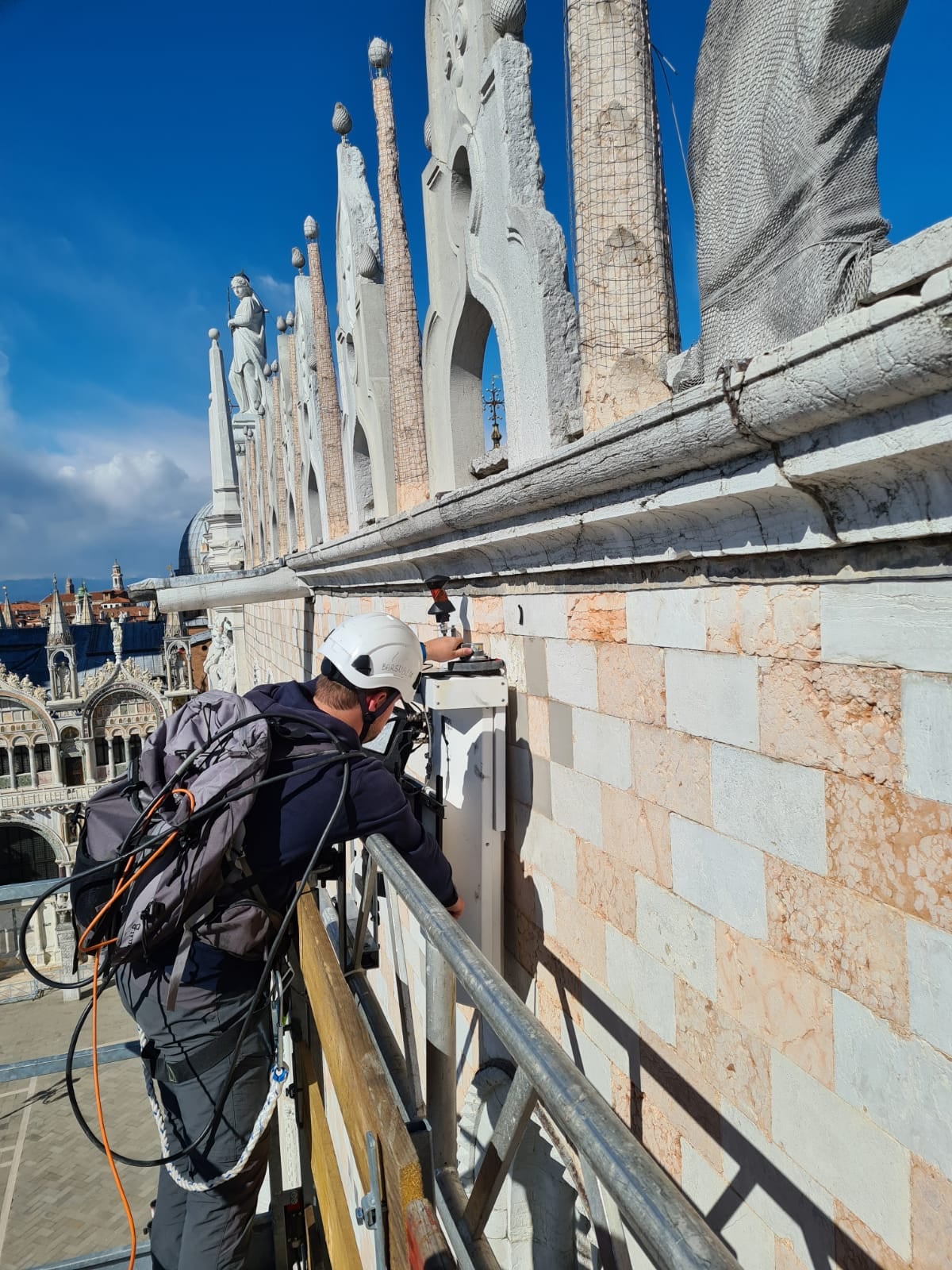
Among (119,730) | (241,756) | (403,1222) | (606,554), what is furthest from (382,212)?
(119,730)

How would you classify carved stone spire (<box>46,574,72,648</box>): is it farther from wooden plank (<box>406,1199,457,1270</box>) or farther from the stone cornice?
wooden plank (<box>406,1199,457,1270</box>)

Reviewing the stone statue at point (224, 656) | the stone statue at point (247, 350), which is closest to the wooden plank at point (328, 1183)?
the stone statue at point (224, 656)

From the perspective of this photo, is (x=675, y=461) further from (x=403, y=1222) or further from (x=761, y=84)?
(x=403, y=1222)

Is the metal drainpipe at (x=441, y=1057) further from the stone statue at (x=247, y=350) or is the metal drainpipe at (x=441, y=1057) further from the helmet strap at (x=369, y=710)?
the stone statue at (x=247, y=350)

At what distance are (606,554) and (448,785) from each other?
1.21 metres

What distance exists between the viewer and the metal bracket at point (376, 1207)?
5.09 ft

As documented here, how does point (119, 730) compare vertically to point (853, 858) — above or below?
below

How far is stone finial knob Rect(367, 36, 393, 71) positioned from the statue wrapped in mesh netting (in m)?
2.84

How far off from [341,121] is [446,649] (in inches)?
143

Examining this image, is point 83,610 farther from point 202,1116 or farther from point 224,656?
point 202,1116

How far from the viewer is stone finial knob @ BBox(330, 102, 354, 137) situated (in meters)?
4.94

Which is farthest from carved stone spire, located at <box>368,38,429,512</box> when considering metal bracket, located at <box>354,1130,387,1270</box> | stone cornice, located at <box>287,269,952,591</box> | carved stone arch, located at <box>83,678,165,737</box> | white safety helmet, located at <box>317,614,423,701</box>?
carved stone arch, located at <box>83,678,165,737</box>

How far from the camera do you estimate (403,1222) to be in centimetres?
139

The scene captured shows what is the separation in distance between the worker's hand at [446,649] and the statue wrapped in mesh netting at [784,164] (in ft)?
4.77
